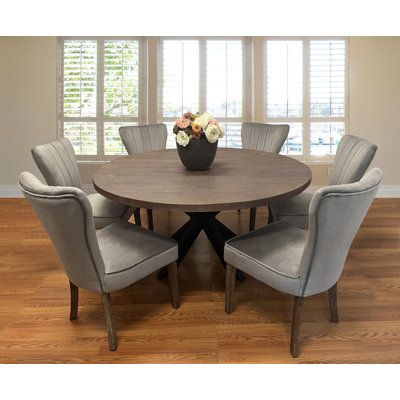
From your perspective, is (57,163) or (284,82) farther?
(284,82)

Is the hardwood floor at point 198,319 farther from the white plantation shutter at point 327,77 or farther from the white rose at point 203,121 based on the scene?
the white plantation shutter at point 327,77

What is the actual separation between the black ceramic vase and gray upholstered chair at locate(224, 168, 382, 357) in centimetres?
63

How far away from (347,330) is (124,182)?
1394mm

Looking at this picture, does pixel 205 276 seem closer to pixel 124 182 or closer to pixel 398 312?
pixel 124 182

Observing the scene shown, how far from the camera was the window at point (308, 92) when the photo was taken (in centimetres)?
503

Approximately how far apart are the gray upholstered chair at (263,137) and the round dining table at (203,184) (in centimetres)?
33

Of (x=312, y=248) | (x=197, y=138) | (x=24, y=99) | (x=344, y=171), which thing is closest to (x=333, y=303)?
(x=312, y=248)

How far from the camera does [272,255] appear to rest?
6.92 feet

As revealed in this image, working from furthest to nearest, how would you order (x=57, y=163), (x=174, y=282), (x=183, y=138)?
(x=57, y=163) → (x=183, y=138) → (x=174, y=282)

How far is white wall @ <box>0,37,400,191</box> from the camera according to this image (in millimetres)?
4863

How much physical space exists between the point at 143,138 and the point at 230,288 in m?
1.89

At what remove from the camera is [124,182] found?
254 centimetres

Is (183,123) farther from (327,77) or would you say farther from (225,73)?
(327,77)
